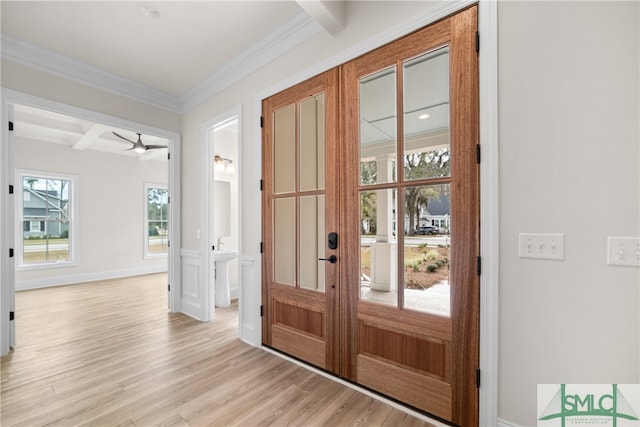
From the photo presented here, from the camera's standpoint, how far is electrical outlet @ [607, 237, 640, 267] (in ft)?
3.95

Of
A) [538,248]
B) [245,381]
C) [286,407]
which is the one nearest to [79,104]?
[245,381]

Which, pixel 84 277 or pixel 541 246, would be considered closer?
pixel 541 246

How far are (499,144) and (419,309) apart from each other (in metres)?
1.06

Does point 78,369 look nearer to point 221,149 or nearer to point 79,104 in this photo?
point 79,104

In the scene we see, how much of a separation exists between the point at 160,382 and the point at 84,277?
507 centimetres

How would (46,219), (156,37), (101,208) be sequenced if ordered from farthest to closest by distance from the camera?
1. (101,208)
2. (46,219)
3. (156,37)

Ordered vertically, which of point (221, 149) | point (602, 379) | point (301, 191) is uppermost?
point (221, 149)

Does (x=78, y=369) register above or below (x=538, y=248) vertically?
below

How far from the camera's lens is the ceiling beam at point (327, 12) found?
6.41 feet

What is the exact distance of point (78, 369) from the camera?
2346 mm

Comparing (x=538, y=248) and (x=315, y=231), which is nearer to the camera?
(x=538, y=248)

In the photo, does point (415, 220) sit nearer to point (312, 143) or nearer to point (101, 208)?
point (312, 143)

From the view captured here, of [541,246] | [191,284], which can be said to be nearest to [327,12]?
[541,246]

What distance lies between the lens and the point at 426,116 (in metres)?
1.78
